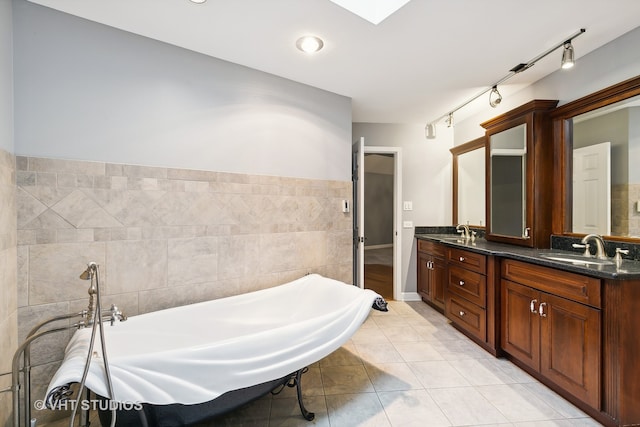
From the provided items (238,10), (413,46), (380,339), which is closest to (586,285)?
(380,339)

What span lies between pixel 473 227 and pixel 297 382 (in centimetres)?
294

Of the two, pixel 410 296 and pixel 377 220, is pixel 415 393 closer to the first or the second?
pixel 410 296

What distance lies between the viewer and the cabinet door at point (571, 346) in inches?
63.7

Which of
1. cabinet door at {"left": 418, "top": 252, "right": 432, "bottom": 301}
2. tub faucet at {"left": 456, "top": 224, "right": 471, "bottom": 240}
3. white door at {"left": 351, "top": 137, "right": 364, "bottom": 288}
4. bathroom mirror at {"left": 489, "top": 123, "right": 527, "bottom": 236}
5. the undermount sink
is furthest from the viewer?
cabinet door at {"left": 418, "top": 252, "right": 432, "bottom": 301}

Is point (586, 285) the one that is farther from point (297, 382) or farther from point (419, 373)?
point (297, 382)

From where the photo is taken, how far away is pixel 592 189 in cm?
222

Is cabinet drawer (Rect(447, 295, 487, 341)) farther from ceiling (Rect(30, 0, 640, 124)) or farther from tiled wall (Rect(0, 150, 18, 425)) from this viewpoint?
tiled wall (Rect(0, 150, 18, 425))

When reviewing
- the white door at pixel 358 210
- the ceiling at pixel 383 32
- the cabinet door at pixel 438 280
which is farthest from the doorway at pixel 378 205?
the ceiling at pixel 383 32

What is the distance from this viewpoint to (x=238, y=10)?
1727mm

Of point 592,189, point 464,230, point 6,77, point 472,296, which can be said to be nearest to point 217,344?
point 6,77

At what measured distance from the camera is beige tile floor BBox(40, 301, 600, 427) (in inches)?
65.9

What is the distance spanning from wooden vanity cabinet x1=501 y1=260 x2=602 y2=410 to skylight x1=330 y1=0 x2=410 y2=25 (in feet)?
6.38

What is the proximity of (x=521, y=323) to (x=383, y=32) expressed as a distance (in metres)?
2.32

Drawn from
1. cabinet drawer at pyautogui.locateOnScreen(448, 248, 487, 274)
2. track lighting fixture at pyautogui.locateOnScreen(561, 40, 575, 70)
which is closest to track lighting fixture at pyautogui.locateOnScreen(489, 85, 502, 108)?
track lighting fixture at pyautogui.locateOnScreen(561, 40, 575, 70)
